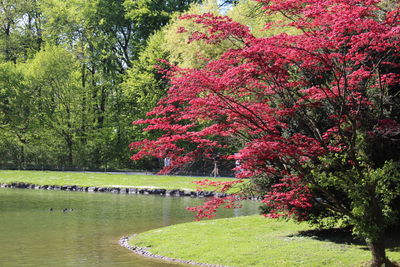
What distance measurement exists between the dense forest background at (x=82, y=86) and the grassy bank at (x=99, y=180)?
6.17 metres

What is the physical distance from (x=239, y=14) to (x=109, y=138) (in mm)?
20826

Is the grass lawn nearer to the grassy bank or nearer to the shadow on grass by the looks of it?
the shadow on grass

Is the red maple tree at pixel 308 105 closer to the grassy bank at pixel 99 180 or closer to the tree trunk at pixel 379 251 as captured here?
the tree trunk at pixel 379 251

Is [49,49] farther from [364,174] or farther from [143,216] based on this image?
[364,174]

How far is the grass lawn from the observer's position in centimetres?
1121

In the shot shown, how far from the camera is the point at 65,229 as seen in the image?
1762 cm

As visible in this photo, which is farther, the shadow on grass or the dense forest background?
the dense forest background

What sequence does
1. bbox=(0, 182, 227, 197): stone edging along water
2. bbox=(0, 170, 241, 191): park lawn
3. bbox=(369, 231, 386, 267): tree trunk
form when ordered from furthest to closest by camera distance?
bbox=(0, 170, 241, 191): park lawn < bbox=(0, 182, 227, 197): stone edging along water < bbox=(369, 231, 386, 267): tree trunk

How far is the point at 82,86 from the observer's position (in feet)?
170

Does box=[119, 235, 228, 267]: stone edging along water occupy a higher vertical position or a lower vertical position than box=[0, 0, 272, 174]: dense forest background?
lower

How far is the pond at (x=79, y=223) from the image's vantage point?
12961 mm

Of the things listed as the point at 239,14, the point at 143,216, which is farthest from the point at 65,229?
the point at 239,14

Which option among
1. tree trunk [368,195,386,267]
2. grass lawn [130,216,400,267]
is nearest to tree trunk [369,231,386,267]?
tree trunk [368,195,386,267]

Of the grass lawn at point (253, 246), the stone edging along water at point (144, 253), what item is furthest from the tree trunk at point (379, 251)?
the stone edging along water at point (144, 253)
